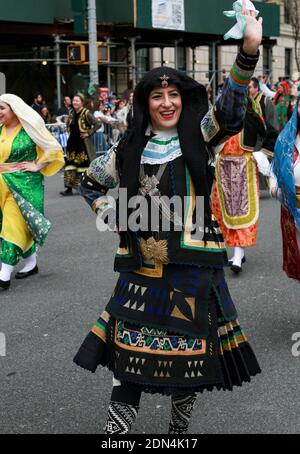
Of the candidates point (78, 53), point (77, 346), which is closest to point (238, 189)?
point (77, 346)

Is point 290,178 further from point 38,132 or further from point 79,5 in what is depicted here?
point 79,5

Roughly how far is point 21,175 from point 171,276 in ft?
13.1

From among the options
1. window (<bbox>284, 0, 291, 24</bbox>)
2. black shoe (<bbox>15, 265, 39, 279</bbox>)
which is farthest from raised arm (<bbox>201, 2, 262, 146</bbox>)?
window (<bbox>284, 0, 291, 24</bbox>)

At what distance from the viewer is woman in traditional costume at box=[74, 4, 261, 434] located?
3.20 metres

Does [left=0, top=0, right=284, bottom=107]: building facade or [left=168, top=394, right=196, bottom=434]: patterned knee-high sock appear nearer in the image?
[left=168, top=394, right=196, bottom=434]: patterned knee-high sock

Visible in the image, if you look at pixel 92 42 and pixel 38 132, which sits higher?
pixel 92 42

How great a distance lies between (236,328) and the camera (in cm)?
337

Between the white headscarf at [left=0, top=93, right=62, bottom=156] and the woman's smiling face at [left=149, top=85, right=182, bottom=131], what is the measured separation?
364cm

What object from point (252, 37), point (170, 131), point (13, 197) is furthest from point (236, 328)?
point (13, 197)

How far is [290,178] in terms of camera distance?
4.87 metres

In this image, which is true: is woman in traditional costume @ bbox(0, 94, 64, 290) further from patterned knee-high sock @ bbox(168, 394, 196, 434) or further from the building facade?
the building facade

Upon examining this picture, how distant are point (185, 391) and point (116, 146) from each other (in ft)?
3.73

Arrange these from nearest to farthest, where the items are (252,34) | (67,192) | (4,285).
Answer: (252,34), (4,285), (67,192)
